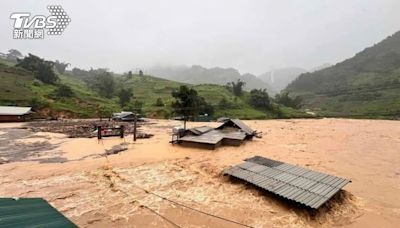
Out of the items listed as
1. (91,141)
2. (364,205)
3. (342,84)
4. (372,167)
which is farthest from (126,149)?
(342,84)

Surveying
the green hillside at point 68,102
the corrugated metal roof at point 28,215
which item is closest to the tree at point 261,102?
the green hillside at point 68,102

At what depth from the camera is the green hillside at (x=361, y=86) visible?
83.2m

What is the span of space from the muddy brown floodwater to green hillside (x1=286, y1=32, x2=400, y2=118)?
62.9m

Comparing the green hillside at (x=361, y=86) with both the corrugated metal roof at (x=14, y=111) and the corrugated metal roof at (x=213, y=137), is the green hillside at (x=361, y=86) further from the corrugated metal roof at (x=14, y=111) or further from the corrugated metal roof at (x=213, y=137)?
the corrugated metal roof at (x=14, y=111)

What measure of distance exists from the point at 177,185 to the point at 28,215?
25.9 ft

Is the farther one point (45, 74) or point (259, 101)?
point (259, 101)

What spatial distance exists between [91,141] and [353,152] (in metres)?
23.1

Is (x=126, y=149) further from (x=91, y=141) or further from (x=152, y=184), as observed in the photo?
(x=152, y=184)

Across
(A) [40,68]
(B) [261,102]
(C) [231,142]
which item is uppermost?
(A) [40,68]

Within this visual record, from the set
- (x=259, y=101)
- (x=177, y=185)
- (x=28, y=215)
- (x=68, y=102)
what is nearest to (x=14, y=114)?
(x=68, y=102)

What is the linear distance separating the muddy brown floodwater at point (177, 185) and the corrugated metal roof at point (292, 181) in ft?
1.47

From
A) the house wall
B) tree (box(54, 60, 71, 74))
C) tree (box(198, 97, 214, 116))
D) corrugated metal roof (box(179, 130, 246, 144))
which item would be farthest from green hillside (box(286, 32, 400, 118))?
tree (box(54, 60, 71, 74))

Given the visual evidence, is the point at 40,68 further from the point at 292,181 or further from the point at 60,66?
the point at 292,181

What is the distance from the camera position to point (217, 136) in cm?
2452
